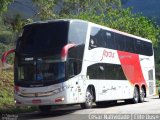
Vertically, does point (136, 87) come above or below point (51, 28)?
below

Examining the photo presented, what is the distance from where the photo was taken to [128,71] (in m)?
26.1

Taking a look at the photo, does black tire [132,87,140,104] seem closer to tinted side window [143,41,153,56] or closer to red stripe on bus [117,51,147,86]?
red stripe on bus [117,51,147,86]

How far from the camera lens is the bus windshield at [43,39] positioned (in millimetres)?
18403

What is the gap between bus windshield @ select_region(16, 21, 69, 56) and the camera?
18.4 m

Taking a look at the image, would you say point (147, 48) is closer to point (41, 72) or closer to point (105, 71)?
point (105, 71)

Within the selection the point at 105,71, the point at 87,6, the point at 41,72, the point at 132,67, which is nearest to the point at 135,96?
the point at 132,67

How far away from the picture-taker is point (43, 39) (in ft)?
61.5

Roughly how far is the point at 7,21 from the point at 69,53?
802cm

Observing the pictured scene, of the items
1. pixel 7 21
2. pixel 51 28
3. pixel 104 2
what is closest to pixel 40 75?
pixel 51 28

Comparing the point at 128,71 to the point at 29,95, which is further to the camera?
the point at 128,71

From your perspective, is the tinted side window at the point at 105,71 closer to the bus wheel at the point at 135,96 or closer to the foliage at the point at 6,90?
the bus wheel at the point at 135,96

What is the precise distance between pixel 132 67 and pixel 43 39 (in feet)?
31.4

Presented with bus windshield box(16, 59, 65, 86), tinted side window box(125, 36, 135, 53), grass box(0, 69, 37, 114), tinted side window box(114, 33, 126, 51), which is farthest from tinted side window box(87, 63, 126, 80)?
grass box(0, 69, 37, 114)

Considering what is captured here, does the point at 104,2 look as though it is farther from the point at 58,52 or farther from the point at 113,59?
the point at 58,52
